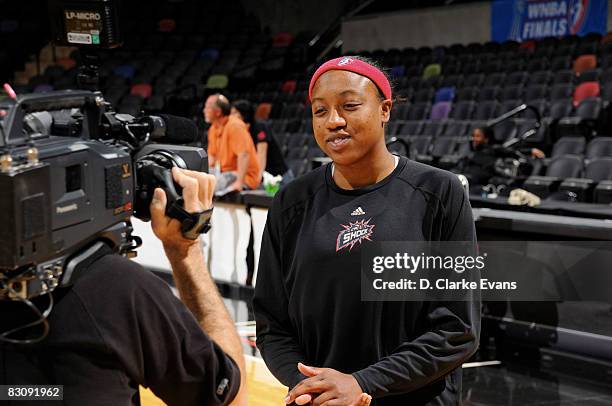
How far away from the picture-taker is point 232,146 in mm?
6512

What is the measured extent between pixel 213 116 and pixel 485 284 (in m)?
2.73

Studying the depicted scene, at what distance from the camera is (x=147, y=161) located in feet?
4.56

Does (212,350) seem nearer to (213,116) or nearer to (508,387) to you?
(508,387)

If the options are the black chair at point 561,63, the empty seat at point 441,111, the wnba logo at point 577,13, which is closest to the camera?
the black chair at point 561,63

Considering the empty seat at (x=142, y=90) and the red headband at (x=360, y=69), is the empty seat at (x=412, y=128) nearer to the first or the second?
the empty seat at (x=142, y=90)

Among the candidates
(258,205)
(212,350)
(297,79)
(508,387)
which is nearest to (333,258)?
(212,350)

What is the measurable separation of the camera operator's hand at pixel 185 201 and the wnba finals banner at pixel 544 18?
1273cm

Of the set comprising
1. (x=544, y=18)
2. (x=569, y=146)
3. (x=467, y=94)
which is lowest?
(x=569, y=146)

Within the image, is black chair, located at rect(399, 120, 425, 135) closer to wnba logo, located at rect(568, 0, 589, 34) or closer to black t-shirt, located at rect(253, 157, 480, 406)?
wnba logo, located at rect(568, 0, 589, 34)

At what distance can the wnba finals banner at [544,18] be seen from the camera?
515 inches

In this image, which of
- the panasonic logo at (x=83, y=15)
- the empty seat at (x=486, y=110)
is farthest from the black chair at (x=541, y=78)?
the panasonic logo at (x=83, y=15)

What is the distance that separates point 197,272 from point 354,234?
1.52 ft

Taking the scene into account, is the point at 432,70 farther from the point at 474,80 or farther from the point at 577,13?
the point at 577,13

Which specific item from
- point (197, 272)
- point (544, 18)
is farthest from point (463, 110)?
point (197, 272)
